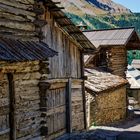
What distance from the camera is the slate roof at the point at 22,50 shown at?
9.47 metres

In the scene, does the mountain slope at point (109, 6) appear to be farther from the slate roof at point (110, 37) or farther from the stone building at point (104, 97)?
the stone building at point (104, 97)

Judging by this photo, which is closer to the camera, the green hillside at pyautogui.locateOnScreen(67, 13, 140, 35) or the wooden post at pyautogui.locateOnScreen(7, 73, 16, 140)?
the wooden post at pyautogui.locateOnScreen(7, 73, 16, 140)

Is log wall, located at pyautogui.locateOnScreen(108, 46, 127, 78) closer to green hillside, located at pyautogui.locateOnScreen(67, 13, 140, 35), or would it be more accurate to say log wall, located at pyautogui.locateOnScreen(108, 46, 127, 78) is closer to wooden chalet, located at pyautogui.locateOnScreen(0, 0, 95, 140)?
wooden chalet, located at pyautogui.locateOnScreen(0, 0, 95, 140)

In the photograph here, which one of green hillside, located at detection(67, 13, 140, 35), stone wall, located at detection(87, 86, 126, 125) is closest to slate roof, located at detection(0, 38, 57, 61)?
stone wall, located at detection(87, 86, 126, 125)

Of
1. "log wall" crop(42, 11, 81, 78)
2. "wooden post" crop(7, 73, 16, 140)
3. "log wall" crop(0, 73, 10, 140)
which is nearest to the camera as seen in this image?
"log wall" crop(0, 73, 10, 140)

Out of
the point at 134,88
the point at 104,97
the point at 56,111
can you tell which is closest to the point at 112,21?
the point at 134,88

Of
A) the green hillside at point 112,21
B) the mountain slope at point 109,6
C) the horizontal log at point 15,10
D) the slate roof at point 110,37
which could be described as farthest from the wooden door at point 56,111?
the mountain slope at point 109,6

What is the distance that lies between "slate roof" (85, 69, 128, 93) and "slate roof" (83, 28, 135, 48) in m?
2.03

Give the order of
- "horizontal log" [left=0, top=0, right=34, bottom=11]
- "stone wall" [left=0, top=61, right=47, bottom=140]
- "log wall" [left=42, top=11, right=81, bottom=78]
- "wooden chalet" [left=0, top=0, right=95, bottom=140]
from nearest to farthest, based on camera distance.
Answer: "stone wall" [left=0, top=61, right=47, bottom=140]
"wooden chalet" [left=0, top=0, right=95, bottom=140]
"horizontal log" [left=0, top=0, right=34, bottom=11]
"log wall" [left=42, top=11, right=81, bottom=78]

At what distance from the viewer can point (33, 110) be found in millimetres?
11852

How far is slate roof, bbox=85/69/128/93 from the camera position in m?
20.2

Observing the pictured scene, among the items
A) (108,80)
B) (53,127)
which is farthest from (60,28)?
(108,80)

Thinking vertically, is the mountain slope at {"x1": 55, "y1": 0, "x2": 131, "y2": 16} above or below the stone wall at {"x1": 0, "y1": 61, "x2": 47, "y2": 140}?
above

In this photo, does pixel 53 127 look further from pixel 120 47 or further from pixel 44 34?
pixel 120 47
